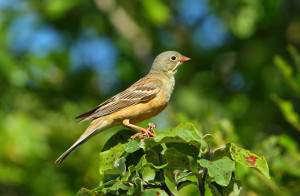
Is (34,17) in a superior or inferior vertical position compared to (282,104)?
superior

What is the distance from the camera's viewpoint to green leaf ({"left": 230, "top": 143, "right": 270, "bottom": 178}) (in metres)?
2.93

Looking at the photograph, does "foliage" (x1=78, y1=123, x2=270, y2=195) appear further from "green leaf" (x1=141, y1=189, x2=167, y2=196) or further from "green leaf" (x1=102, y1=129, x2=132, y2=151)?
"green leaf" (x1=102, y1=129, x2=132, y2=151)

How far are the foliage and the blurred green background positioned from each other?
2.81 meters

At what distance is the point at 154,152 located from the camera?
3275mm

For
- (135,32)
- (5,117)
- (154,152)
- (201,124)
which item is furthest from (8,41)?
(154,152)

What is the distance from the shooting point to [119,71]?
29.2 feet

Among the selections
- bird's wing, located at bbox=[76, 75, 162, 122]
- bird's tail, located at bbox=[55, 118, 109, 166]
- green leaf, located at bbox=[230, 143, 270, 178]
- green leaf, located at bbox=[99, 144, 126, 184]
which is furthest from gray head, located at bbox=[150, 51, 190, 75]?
green leaf, located at bbox=[230, 143, 270, 178]

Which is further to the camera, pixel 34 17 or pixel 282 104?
pixel 34 17

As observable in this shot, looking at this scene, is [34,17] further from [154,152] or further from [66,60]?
[154,152]

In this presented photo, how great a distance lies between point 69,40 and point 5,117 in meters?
2.40

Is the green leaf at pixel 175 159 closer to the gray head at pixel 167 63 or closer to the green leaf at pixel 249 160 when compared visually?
the green leaf at pixel 249 160

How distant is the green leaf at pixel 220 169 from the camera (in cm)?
286

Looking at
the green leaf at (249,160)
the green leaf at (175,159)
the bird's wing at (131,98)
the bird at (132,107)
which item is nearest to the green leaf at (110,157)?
the green leaf at (175,159)

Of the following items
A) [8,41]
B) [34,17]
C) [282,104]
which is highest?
[34,17]
